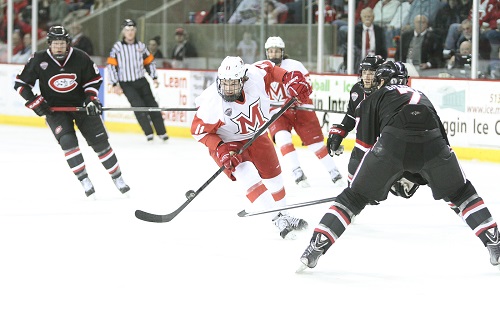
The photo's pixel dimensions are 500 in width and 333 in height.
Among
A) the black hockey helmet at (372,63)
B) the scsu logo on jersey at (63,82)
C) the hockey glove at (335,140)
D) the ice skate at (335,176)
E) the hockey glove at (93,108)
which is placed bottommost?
the ice skate at (335,176)

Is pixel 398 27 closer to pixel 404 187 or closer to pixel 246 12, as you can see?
pixel 246 12

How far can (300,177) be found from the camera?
6953 millimetres

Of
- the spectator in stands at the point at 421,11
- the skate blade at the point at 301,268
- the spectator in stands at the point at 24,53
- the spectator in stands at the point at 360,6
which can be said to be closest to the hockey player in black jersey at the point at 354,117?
the skate blade at the point at 301,268

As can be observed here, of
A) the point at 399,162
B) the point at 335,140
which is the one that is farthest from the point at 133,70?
the point at 399,162

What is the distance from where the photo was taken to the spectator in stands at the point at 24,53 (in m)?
12.1

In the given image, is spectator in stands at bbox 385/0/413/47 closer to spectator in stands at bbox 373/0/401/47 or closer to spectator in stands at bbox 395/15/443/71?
spectator in stands at bbox 373/0/401/47

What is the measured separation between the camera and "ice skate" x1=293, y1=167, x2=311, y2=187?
6.95m

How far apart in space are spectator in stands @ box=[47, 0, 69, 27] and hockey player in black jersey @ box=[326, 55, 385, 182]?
7.53m

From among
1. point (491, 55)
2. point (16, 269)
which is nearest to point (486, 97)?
point (491, 55)

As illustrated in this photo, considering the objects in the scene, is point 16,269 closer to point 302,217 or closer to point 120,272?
point 120,272

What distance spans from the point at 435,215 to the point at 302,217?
0.77 metres

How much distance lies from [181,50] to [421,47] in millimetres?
3044

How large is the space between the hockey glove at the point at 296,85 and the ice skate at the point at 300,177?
1.70 metres

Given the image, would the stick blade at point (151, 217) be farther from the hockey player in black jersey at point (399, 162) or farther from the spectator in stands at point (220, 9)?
the spectator in stands at point (220, 9)
